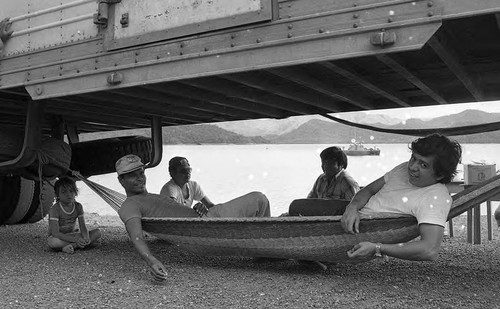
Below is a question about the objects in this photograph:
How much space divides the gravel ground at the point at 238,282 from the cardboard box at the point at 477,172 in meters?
0.80

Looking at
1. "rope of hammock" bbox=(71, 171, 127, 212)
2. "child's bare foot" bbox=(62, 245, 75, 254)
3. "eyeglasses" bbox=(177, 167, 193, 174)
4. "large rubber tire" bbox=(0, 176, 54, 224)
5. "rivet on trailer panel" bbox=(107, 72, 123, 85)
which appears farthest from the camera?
"large rubber tire" bbox=(0, 176, 54, 224)

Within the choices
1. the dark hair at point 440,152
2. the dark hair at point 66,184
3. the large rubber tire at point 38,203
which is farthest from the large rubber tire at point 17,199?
the dark hair at point 440,152

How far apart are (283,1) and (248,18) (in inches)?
9.4

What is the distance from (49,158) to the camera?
507cm

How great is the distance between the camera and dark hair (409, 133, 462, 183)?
3326 millimetres

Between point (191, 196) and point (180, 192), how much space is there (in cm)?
30

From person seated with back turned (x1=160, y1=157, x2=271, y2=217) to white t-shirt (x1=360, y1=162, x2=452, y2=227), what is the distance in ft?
3.74

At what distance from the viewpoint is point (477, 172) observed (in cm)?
572

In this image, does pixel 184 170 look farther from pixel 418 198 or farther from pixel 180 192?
pixel 418 198

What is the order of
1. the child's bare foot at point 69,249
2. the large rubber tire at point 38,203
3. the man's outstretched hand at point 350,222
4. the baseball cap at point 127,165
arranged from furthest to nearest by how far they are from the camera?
the large rubber tire at point 38,203 < the child's bare foot at point 69,249 < the baseball cap at point 127,165 < the man's outstretched hand at point 350,222

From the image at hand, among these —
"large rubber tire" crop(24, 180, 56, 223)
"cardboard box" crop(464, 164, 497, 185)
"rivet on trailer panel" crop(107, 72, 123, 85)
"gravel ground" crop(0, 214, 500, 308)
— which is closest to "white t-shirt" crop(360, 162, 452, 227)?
"gravel ground" crop(0, 214, 500, 308)

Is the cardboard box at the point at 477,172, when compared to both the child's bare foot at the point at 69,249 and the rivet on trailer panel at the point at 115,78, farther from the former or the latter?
the child's bare foot at the point at 69,249

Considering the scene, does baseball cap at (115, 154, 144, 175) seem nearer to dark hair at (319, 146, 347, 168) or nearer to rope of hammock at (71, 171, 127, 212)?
rope of hammock at (71, 171, 127, 212)

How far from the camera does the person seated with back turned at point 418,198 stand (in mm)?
3137
